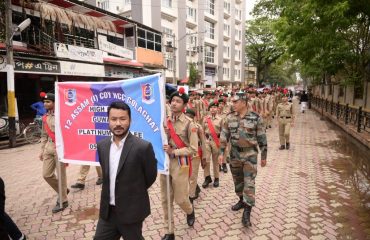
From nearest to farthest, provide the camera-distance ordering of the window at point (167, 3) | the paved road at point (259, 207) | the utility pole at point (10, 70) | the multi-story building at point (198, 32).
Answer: the paved road at point (259, 207)
the utility pole at point (10, 70)
the multi-story building at point (198, 32)
the window at point (167, 3)

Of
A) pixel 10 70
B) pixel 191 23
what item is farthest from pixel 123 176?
pixel 191 23

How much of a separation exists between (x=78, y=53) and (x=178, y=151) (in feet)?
46.7

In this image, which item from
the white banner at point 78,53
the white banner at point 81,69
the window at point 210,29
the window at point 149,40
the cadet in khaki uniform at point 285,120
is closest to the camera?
the cadet in khaki uniform at point 285,120

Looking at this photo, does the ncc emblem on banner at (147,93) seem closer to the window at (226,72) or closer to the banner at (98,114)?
the banner at (98,114)

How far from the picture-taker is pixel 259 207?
5.08m

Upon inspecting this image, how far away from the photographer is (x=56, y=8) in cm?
1539

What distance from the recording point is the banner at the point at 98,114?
12.6 feet

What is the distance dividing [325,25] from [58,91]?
1189 cm

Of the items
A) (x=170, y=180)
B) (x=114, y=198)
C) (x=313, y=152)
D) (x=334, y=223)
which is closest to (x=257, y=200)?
(x=334, y=223)

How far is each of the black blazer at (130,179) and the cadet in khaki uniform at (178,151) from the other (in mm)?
1216

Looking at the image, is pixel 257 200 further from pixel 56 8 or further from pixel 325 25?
pixel 56 8

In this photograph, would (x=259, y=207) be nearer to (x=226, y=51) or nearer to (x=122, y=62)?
(x=122, y=62)

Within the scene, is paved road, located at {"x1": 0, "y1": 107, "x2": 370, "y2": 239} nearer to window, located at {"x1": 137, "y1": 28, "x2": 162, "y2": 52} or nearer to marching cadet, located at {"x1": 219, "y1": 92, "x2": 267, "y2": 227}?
marching cadet, located at {"x1": 219, "y1": 92, "x2": 267, "y2": 227}

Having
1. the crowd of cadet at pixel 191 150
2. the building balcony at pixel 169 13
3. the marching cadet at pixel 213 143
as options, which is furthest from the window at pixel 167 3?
the crowd of cadet at pixel 191 150
